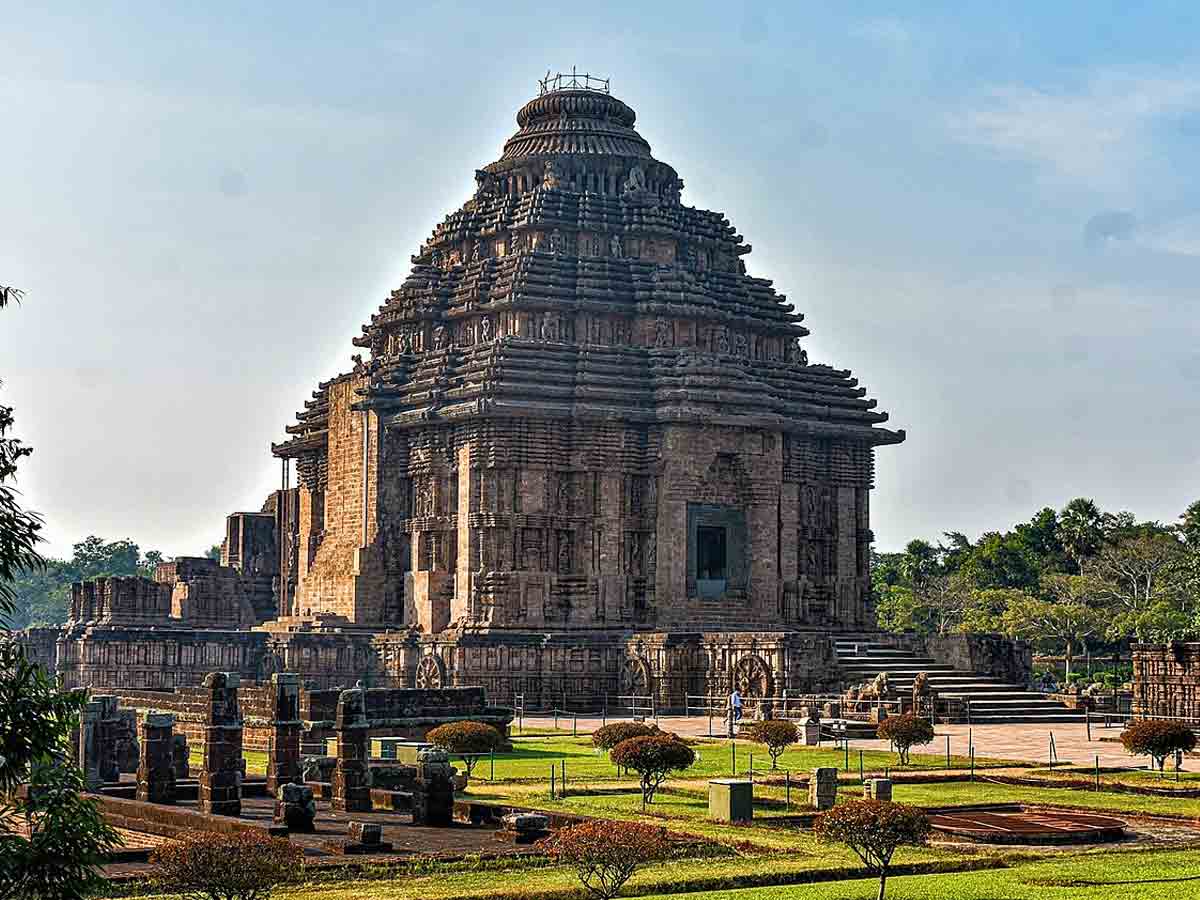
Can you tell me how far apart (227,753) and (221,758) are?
14cm

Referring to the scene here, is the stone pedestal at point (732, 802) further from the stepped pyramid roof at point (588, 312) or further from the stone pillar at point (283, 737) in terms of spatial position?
the stepped pyramid roof at point (588, 312)

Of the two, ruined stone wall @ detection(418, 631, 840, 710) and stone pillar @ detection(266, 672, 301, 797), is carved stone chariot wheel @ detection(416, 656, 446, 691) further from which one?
stone pillar @ detection(266, 672, 301, 797)

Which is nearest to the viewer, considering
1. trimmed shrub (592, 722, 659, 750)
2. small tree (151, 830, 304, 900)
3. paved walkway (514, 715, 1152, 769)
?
small tree (151, 830, 304, 900)

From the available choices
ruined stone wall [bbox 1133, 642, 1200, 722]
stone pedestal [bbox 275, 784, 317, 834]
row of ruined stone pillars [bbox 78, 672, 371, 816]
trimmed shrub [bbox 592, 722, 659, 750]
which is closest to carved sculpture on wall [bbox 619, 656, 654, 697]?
ruined stone wall [bbox 1133, 642, 1200, 722]

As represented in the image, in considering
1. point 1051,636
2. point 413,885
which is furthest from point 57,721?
point 1051,636

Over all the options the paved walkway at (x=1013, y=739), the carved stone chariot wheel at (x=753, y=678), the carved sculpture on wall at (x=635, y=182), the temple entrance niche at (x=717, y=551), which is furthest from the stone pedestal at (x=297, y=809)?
the carved sculpture on wall at (x=635, y=182)

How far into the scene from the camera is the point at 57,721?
15.2m

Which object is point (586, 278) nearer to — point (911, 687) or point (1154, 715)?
point (911, 687)

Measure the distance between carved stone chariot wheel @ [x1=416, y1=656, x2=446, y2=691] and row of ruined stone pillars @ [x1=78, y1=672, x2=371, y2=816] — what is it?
23.7 meters

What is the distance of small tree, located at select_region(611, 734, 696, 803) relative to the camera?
1208 inches

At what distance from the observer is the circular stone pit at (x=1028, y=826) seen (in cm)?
2633

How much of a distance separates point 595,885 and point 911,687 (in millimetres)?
31735

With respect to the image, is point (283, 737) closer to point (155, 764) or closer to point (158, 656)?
point (155, 764)

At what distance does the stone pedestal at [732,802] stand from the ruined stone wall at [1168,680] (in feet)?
66.4
